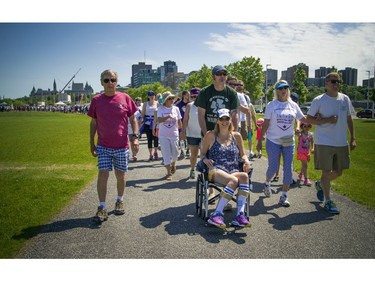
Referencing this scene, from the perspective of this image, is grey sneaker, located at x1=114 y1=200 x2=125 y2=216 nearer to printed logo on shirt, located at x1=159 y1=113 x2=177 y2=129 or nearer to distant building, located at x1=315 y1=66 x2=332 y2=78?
printed logo on shirt, located at x1=159 y1=113 x2=177 y2=129

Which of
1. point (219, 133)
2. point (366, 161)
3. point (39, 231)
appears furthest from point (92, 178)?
point (366, 161)

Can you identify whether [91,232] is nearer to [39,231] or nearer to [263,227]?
[39,231]

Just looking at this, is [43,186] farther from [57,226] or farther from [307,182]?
[307,182]

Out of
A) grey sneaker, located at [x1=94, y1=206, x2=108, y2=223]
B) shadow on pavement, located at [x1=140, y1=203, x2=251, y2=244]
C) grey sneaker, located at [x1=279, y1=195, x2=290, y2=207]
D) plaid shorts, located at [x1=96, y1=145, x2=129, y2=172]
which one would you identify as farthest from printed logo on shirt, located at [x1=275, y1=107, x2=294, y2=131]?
grey sneaker, located at [x1=94, y1=206, x2=108, y2=223]

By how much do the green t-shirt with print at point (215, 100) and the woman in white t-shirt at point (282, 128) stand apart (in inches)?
32.6

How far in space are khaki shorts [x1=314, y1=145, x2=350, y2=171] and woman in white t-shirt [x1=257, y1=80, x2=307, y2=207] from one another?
1.83 feet

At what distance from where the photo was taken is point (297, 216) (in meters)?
5.07

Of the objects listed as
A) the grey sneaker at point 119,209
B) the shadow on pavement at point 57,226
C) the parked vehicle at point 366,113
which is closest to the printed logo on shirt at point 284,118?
the grey sneaker at point 119,209

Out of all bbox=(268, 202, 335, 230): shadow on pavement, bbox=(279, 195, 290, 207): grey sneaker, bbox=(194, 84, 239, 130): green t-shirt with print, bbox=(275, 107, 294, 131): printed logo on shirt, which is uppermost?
bbox=(194, 84, 239, 130): green t-shirt with print

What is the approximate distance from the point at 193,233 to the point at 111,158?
71.4 inches

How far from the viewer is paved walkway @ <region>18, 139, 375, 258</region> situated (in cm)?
375

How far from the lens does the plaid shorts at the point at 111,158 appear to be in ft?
16.2

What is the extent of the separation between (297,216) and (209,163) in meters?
1.77

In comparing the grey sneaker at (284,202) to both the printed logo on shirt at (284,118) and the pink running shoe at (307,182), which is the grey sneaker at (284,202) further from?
the pink running shoe at (307,182)
